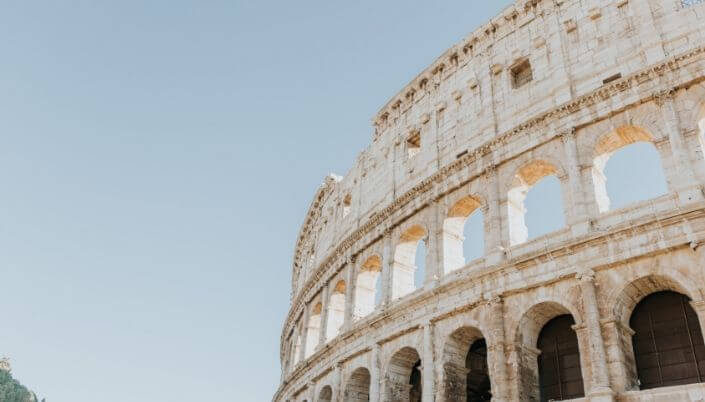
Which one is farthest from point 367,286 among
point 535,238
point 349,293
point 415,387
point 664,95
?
point 664,95

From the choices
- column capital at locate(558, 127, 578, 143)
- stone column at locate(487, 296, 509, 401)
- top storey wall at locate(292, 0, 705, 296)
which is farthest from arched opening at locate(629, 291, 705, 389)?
top storey wall at locate(292, 0, 705, 296)

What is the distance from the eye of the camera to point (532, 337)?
13547mm

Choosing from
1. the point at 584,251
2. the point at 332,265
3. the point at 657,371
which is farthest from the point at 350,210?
the point at 657,371

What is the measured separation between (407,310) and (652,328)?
6.18 m

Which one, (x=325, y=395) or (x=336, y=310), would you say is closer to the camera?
(x=325, y=395)

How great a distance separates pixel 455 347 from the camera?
49.1 feet

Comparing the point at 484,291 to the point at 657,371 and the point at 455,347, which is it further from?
the point at 657,371

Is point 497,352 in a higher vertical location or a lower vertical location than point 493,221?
lower

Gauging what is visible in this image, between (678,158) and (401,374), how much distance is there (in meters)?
8.96

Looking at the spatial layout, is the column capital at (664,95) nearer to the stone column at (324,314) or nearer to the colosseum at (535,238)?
the colosseum at (535,238)

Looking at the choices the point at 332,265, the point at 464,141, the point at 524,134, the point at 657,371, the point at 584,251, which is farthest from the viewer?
the point at 332,265

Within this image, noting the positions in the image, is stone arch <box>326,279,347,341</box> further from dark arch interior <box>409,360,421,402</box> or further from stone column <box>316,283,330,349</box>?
dark arch interior <box>409,360,421,402</box>

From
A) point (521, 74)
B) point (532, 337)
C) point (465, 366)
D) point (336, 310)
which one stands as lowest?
point (465, 366)

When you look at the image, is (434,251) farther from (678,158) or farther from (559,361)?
(678,158)
